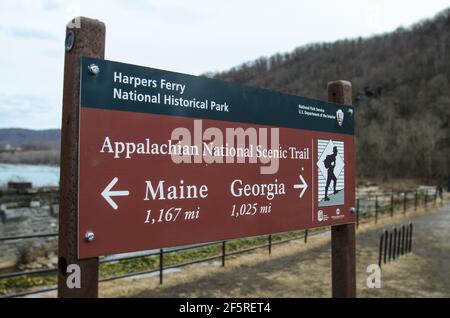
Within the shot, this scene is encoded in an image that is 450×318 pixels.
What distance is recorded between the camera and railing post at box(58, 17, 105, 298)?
210 cm

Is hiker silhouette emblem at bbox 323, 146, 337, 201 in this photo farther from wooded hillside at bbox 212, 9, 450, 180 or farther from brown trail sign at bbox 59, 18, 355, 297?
wooded hillside at bbox 212, 9, 450, 180

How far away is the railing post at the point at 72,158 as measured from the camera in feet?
6.88

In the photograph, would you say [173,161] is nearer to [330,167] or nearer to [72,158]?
[72,158]

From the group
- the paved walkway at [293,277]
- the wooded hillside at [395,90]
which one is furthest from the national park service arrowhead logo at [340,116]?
the wooded hillside at [395,90]

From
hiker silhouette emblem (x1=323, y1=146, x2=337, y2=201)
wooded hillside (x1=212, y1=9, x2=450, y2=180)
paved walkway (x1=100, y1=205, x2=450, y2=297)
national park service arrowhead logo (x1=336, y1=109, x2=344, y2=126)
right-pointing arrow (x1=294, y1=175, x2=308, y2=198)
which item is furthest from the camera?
wooded hillside (x1=212, y1=9, x2=450, y2=180)

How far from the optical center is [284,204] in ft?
10.1

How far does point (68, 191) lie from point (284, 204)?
5.21 ft

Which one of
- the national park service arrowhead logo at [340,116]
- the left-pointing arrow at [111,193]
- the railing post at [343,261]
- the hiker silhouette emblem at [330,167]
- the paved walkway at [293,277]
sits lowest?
the paved walkway at [293,277]

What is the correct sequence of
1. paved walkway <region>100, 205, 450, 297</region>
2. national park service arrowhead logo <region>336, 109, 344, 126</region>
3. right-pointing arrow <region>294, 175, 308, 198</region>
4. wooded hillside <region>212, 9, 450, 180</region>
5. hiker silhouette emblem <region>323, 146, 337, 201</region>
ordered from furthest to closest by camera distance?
wooded hillside <region>212, 9, 450, 180</region>
paved walkway <region>100, 205, 450, 297</region>
national park service arrowhead logo <region>336, 109, 344, 126</region>
hiker silhouette emblem <region>323, 146, 337, 201</region>
right-pointing arrow <region>294, 175, 308, 198</region>

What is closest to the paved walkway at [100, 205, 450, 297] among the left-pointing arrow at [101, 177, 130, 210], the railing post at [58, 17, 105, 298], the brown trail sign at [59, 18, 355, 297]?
the brown trail sign at [59, 18, 355, 297]

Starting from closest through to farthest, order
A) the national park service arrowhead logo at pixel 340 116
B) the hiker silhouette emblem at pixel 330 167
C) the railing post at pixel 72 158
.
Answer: the railing post at pixel 72 158 < the hiker silhouette emblem at pixel 330 167 < the national park service arrowhead logo at pixel 340 116

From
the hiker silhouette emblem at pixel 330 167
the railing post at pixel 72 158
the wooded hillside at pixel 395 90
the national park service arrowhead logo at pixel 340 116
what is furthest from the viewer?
the wooded hillside at pixel 395 90

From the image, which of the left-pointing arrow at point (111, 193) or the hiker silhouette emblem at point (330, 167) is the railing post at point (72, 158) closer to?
the left-pointing arrow at point (111, 193)
